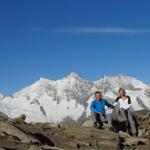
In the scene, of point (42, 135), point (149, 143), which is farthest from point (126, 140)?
point (42, 135)

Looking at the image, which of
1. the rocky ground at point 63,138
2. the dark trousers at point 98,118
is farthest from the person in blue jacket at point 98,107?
the rocky ground at point 63,138

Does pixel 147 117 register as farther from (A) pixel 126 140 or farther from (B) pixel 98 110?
(A) pixel 126 140

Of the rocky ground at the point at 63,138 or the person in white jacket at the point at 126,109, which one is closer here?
the rocky ground at the point at 63,138

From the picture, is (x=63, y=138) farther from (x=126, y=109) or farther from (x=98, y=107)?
(x=126, y=109)

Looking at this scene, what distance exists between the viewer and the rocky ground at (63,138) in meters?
29.3

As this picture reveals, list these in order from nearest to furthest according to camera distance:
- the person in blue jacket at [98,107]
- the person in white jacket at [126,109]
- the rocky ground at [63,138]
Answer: the rocky ground at [63,138] → the person in white jacket at [126,109] → the person in blue jacket at [98,107]

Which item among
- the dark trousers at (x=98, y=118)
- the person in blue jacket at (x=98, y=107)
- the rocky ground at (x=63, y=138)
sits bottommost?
the rocky ground at (x=63, y=138)

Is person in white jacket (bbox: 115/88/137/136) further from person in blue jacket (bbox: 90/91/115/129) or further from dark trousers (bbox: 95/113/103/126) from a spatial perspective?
dark trousers (bbox: 95/113/103/126)

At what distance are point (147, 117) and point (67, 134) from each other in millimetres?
12120

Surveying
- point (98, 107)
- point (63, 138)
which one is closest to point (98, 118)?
point (98, 107)

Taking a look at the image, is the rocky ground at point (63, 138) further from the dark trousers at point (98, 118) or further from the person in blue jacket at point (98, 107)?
the person in blue jacket at point (98, 107)

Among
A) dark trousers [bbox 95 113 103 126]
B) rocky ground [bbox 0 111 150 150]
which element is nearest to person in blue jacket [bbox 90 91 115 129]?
dark trousers [bbox 95 113 103 126]

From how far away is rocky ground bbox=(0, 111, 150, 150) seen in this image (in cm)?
2933

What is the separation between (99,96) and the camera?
38.7m
